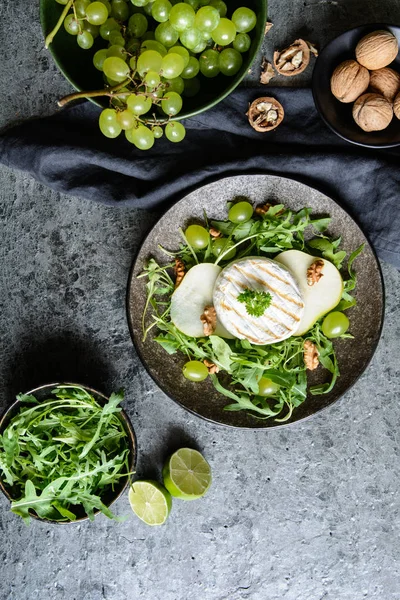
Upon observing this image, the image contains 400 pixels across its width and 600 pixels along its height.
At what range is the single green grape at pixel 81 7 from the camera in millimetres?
1265

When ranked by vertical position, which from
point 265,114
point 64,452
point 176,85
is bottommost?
point 64,452

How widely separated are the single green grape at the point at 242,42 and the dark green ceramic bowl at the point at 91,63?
1 cm

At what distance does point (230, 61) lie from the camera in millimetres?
1328

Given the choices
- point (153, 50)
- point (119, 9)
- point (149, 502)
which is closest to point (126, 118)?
point (153, 50)

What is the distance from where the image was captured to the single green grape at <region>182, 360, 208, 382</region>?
4.74 feet

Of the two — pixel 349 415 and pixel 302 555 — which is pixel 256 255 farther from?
pixel 302 555

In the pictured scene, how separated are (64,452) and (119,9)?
100 centimetres

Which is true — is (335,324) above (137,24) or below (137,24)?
below

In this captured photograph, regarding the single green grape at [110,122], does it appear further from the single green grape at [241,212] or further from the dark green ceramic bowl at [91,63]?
the single green grape at [241,212]

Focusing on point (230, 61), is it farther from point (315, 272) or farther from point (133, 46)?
point (315, 272)

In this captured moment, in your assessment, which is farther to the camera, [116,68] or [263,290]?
[263,290]

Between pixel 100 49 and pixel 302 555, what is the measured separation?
4.46ft

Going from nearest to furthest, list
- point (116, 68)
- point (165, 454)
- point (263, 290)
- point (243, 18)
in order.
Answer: point (116, 68), point (243, 18), point (263, 290), point (165, 454)

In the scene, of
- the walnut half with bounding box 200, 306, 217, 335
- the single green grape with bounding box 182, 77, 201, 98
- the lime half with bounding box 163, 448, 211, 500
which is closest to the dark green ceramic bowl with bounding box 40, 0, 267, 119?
the single green grape with bounding box 182, 77, 201, 98
